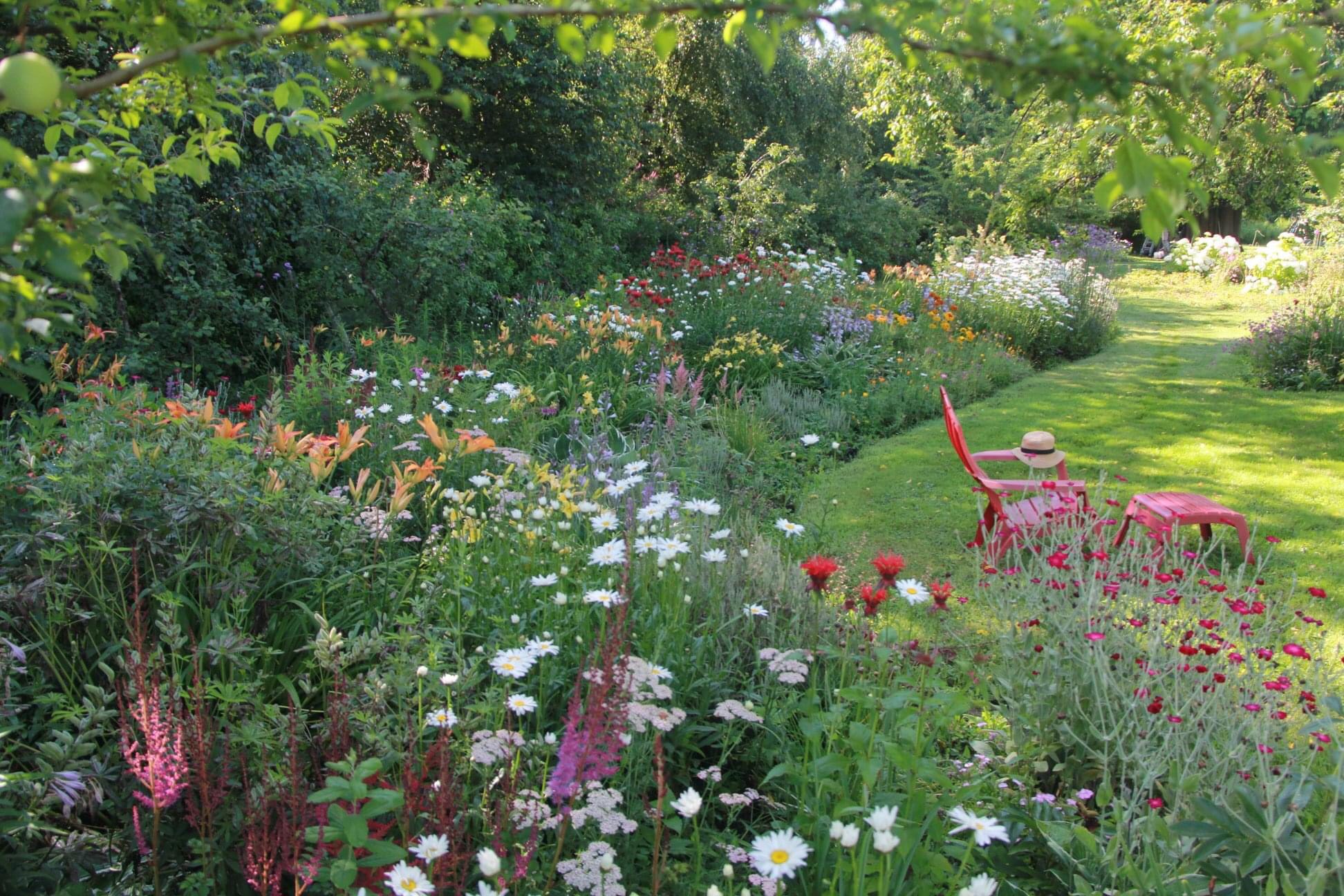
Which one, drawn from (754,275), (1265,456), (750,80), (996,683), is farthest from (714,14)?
(750,80)

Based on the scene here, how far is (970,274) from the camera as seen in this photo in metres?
12.0

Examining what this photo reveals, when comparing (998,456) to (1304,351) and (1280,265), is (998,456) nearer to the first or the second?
(1304,351)

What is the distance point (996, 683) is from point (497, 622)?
1.75 meters

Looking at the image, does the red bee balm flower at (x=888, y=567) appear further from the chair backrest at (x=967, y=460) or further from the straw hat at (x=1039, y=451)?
the straw hat at (x=1039, y=451)

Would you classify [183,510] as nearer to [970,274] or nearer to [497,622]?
[497,622]

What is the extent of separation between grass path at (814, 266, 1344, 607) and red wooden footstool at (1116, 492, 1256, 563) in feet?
1.36

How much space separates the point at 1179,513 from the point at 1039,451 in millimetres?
827

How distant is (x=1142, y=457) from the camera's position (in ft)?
21.9

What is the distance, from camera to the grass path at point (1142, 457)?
511cm

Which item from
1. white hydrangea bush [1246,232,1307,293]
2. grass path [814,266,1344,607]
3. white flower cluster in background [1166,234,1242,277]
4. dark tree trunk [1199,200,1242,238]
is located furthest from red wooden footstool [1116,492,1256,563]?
dark tree trunk [1199,200,1242,238]

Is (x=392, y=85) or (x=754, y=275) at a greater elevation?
(x=392, y=85)

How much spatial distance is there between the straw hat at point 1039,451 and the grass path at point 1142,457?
1.91ft

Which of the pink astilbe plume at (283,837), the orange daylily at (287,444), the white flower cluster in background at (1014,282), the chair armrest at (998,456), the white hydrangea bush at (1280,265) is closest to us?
the pink astilbe plume at (283,837)

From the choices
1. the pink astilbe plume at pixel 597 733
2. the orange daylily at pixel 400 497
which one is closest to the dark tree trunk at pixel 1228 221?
the orange daylily at pixel 400 497
